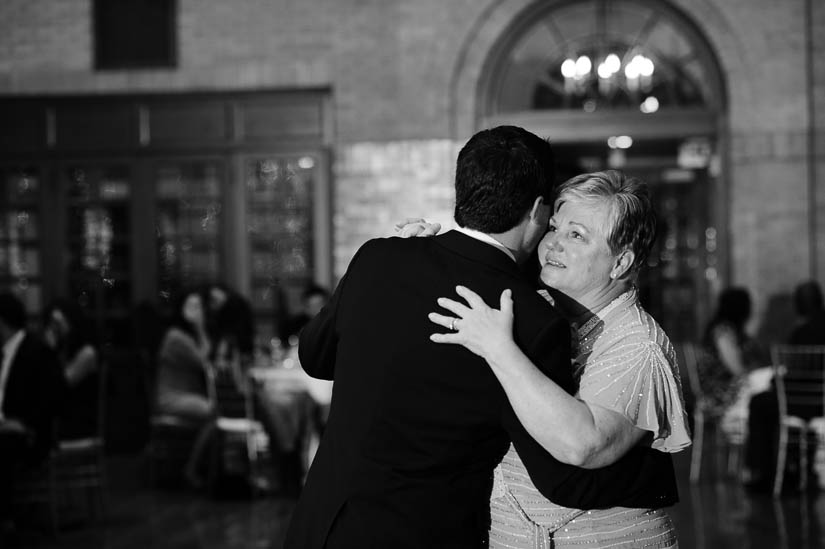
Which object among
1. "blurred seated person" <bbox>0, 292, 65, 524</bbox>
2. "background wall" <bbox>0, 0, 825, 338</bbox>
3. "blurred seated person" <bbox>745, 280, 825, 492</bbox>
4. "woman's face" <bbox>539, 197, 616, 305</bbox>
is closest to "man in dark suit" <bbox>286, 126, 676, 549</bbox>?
"woman's face" <bbox>539, 197, 616, 305</bbox>

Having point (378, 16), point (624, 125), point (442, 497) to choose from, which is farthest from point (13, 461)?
point (624, 125)

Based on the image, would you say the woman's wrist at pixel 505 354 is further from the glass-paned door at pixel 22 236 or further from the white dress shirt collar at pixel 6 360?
the glass-paned door at pixel 22 236

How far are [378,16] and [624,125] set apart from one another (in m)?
2.48

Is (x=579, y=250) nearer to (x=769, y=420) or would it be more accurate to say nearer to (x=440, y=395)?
(x=440, y=395)

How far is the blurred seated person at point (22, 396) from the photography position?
5.44m

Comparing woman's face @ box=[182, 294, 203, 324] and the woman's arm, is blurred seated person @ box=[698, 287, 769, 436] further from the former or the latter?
the woman's arm

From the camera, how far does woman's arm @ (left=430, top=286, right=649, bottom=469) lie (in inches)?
67.6

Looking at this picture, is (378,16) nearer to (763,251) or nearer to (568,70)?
(568,70)

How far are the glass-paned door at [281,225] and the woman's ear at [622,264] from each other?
24.6 feet

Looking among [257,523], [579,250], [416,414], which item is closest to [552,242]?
[579,250]

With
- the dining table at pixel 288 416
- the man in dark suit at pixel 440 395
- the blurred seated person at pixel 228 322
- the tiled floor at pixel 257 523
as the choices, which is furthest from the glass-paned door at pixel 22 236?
the man in dark suit at pixel 440 395

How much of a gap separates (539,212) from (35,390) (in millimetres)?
4386

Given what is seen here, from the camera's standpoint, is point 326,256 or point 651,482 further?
point 326,256

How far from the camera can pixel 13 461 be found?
5414 mm
